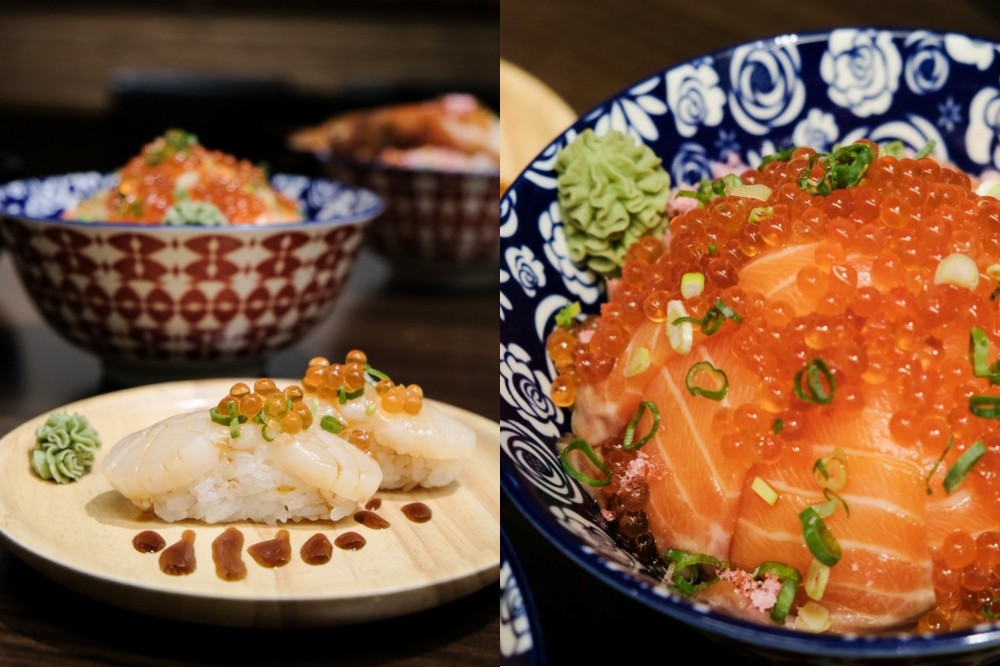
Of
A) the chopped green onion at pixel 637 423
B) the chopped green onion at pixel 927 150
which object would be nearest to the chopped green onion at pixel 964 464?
the chopped green onion at pixel 637 423

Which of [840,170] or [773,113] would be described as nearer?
[840,170]

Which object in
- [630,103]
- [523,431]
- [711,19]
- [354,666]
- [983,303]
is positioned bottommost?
[354,666]

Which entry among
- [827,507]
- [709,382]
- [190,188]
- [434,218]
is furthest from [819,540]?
[434,218]

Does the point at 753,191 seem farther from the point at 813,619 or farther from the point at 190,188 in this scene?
the point at 190,188

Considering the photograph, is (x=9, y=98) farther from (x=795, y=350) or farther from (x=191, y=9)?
(x=795, y=350)

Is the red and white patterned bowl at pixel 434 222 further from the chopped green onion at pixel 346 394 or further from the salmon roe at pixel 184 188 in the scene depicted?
the chopped green onion at pixel 346 394

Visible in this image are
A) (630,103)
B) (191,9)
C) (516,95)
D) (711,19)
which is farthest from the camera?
(191,9)

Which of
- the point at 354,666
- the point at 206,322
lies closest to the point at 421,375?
the point at 206,322
